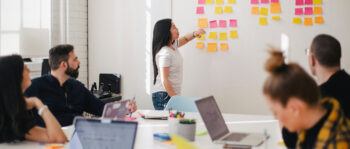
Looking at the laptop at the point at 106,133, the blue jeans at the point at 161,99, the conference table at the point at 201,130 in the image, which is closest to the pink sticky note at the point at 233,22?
the blue jeans at the point at 161,99

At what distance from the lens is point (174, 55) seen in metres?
3.99

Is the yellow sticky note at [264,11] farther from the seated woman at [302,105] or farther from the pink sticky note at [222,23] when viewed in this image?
the seated woman at [302,105]

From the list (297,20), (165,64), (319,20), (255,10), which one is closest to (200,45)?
(255,10)

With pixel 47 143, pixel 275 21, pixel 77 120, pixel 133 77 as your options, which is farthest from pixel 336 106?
pixel 133 77

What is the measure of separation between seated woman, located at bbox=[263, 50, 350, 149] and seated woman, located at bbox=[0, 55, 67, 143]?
1309 millimetres

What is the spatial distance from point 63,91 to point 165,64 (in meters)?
1.13

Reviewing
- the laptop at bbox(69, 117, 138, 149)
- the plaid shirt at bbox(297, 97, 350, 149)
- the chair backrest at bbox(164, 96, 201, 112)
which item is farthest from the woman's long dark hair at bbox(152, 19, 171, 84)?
the plaid shirt at bbox(297, 97, 350, 149)

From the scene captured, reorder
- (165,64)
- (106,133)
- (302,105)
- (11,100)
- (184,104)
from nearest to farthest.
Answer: (302,105) → (106,133) → (11,100) → (184,104) → (165,64)

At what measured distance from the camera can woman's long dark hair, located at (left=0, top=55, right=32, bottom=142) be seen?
85.0 inches

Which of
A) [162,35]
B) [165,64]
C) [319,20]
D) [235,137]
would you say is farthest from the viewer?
[319,20]

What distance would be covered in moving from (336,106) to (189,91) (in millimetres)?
3377

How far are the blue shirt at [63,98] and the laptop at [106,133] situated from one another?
1.29m

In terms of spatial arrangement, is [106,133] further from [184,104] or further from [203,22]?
[203,22]

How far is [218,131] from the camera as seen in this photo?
94.0 inches
